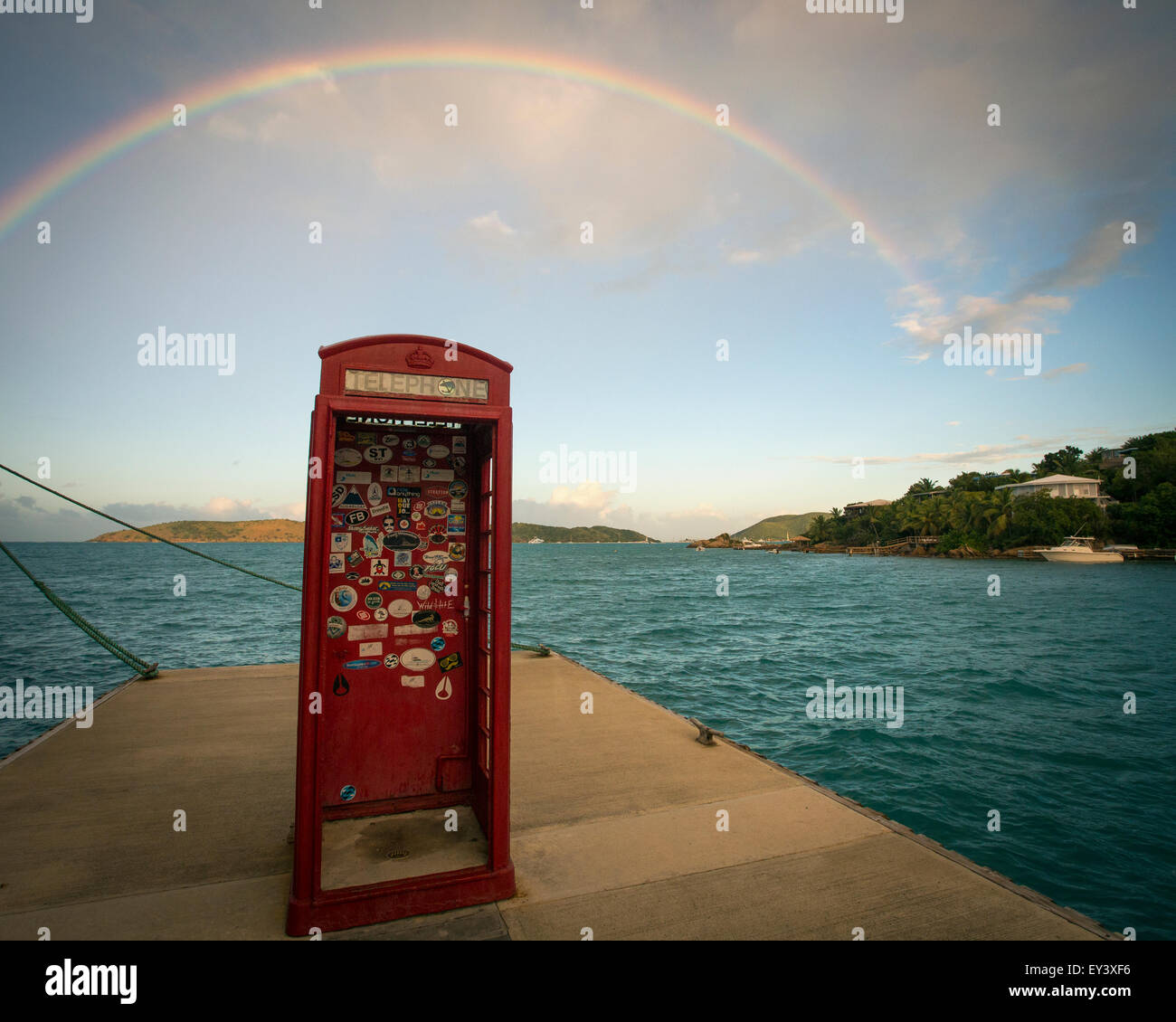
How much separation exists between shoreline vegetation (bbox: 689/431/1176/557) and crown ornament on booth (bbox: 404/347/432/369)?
67.6 metres

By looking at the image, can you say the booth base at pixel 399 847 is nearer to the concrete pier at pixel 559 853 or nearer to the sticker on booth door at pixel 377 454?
the concrete pier at pixel 559 853

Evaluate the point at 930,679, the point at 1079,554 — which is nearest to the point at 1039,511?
the point at 1079,554

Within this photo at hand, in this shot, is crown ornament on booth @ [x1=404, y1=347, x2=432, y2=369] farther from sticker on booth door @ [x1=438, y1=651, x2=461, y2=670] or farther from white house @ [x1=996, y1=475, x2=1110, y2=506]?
white house @ [x1=996, y1=475, x2=1110, y2=506]

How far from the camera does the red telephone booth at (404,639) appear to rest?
3.82 m

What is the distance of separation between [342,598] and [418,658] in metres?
0.76

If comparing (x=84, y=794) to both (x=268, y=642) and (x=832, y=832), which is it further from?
(x=268, y=642)

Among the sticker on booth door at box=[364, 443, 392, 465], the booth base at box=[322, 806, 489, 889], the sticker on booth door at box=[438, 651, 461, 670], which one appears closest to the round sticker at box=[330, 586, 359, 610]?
the sticker on booth door at box=[438, 651, 461, 670]

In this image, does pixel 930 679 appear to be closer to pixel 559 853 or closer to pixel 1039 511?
pixel 559 853

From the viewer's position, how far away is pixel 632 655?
20.6 metres

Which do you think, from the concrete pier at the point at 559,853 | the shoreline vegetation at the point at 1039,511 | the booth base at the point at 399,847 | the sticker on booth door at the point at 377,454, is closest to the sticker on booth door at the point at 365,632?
the sticker on booth door at the point at 377,454

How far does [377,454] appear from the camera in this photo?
4828 mm

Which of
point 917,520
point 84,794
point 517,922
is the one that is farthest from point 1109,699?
point 917,520

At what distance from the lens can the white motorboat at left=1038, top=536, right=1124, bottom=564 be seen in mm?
69562

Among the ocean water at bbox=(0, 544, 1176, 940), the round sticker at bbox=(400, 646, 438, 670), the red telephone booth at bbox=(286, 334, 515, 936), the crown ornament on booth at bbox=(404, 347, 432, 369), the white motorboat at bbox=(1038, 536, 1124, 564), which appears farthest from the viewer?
the white motorboat at bbox=(1038, 536, 1124, 564)
